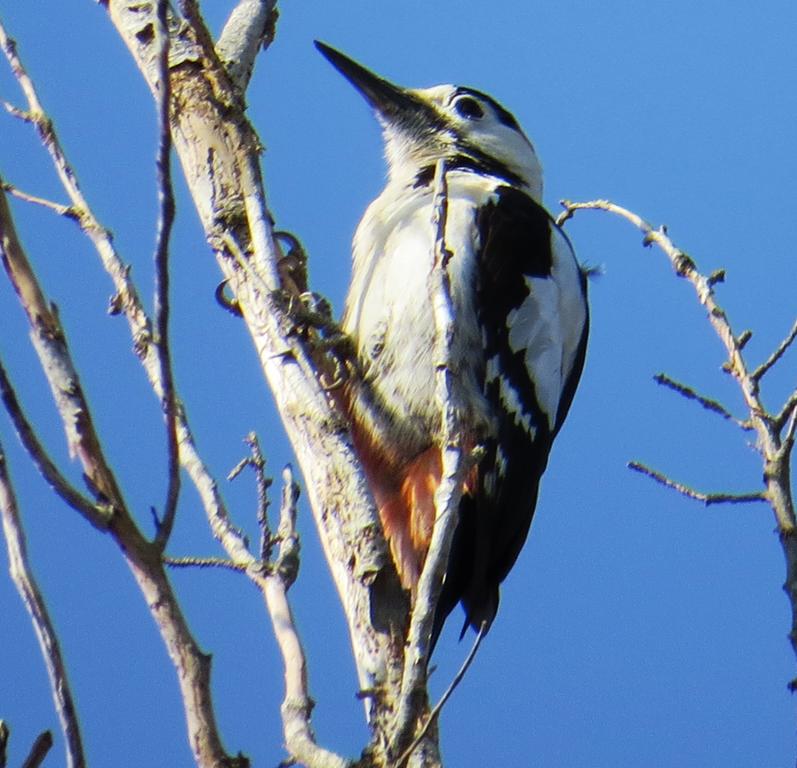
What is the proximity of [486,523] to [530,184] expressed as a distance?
140 centimetres

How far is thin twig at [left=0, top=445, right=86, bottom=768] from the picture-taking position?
131 cm

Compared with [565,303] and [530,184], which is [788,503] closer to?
[565,303]

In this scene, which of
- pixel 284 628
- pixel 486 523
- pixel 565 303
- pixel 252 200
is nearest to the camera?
pixel 284 628

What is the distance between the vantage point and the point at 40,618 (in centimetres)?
139

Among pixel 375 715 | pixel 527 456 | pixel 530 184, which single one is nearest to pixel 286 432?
pixel 375 715

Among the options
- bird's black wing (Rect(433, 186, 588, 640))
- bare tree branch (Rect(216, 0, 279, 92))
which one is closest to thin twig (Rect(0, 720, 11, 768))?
bird's black wing (Rect(433, 186, 588, 640))

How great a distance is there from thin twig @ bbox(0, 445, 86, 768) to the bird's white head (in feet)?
8.67

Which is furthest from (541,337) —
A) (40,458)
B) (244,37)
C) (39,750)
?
(39,750)

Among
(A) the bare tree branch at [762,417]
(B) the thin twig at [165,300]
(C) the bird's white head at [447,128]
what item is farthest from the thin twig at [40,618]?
(C) the bird's white head at [447,128]

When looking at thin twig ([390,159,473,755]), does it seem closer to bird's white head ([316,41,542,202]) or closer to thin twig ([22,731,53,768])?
thin twig ([22,731,53,768])

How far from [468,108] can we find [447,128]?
0.48 ft

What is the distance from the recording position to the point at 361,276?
3471 mm

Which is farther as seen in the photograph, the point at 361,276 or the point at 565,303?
the point at 565,303

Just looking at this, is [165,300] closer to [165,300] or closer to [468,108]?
[165,300]
